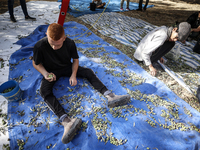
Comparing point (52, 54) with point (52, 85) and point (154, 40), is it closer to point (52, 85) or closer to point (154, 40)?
point (52, 85)

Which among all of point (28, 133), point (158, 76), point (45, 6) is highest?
point (45, 6)

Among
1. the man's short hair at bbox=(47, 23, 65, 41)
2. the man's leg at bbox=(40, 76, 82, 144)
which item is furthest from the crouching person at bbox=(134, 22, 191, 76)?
the man's leg at bbox=(40, 76, 82, 144)

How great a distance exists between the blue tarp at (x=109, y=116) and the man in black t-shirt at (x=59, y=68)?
184 mm

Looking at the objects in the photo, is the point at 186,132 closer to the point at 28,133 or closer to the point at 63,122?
the point at 63,122

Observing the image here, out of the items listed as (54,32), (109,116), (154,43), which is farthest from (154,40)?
(54,32)

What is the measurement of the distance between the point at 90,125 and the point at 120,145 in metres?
0.53

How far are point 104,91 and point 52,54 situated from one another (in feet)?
3.81

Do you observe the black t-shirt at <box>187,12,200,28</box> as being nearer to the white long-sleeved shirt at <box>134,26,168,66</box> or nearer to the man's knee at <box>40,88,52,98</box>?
the white long-sleeved shirt at <box>134,26,168,66</box>

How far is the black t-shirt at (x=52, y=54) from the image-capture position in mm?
1893

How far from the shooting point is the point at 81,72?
8.07 ft

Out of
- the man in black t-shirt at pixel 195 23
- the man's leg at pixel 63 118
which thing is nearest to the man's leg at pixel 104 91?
the man's leg at pixel 63 118

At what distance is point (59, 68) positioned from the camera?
232cm

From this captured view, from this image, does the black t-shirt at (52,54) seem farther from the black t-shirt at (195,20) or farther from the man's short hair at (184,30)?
the black t-shirt at (195,20)

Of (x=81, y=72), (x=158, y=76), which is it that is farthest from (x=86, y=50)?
(x=158, y=76)
